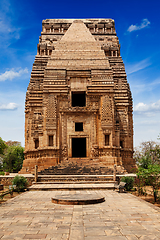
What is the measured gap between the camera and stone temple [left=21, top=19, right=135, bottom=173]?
68.4 feet

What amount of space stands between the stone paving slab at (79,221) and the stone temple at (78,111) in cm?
1106

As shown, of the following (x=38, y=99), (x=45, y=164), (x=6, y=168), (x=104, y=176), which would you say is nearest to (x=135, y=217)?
(x=104, y=176)

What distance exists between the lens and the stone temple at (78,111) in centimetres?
2086

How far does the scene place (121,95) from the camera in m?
24.2

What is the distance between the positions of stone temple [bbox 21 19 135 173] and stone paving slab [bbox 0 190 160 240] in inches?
435

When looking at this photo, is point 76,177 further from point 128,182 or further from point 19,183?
point 19,183

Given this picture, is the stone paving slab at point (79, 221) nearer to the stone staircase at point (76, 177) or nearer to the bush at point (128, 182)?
the stone staircase at point (76, 177)

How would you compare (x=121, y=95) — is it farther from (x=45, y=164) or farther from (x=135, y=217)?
(x=135, y=217)

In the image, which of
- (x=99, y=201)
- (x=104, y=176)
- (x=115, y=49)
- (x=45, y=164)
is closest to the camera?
(x=99, y=201)

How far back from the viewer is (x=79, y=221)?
6637mm

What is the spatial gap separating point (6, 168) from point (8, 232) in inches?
1376

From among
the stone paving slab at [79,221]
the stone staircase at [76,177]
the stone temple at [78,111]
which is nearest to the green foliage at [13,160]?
the stone temple at [78,111]

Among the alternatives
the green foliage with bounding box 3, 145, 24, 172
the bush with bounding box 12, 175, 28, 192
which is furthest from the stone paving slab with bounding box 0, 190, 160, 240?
the green foliage with bounding box 3, 145, 24, 172

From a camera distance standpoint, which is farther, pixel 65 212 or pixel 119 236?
pixel 65 212
